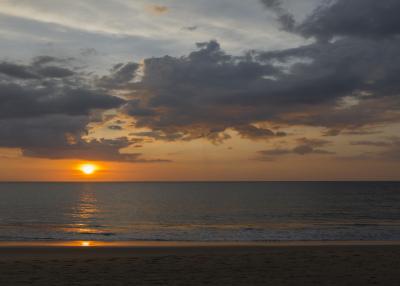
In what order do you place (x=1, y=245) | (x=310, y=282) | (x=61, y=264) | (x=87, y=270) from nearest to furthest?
1. (x=310, y=282)
2. (x=87, y=270)
3. (x=61, y=264)
4. (x=1, y=245)

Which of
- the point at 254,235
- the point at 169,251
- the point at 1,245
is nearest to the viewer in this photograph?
the point at 169,251

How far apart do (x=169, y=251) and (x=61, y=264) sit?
32.5ft

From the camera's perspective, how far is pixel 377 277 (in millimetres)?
17438

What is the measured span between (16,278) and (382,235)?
1411 inches

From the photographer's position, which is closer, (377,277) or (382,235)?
(377,277)

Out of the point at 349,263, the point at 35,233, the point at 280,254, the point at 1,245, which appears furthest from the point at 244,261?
the point at 35,233

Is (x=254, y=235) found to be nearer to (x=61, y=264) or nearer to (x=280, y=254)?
(x=280, y=254)

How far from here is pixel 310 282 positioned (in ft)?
53.9

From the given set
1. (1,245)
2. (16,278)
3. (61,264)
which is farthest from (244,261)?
(1,245)

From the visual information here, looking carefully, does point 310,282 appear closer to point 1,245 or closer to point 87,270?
point 87,270

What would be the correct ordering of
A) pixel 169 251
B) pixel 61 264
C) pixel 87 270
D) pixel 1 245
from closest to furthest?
pixel 87 270 < pixel 61 264 < pixel 169 251 < pixel 1 245

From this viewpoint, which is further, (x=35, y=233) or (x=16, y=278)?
(x=35, y=233)

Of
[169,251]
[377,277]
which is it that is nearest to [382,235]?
[169,251]

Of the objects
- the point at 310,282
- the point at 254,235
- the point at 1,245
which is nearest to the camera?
the point at 310,282
